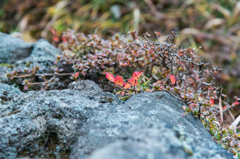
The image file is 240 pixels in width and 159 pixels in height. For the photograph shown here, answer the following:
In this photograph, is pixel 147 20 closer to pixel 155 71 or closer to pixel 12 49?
pixel 155 71

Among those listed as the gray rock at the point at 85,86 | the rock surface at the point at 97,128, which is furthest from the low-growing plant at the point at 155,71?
the rock surface at the point at 97,128

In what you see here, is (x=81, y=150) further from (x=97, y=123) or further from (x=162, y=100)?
(x=162, y=100)

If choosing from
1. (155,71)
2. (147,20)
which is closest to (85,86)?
(155,71)

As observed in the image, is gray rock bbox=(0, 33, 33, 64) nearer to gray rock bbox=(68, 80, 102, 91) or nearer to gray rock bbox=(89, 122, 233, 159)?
gray rock bbox=(68, 80, 102, 91)

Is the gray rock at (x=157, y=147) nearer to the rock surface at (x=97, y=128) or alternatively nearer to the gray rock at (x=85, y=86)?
the rock surface at (x=97, y=128)

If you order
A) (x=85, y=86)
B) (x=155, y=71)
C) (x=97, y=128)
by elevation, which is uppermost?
(x=155, y=71)

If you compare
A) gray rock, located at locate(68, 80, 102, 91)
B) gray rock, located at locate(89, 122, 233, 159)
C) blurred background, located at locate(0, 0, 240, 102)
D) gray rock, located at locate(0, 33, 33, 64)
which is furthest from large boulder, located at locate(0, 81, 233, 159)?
blurred background, located at locate(0, 0, 240, 102)

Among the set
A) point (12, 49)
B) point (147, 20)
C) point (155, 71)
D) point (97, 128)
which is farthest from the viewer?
point (147, 20)

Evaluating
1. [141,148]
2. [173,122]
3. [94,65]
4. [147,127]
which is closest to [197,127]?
[173,122]
